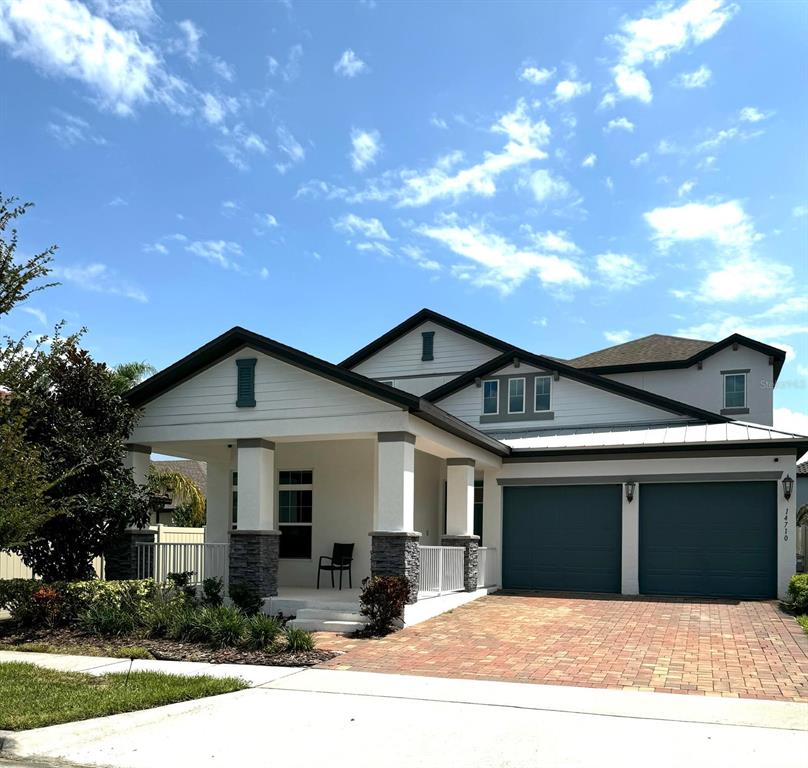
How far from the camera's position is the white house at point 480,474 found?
46.9 feet

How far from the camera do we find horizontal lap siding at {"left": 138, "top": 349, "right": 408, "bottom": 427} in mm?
14211

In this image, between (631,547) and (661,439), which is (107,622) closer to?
(631,547)

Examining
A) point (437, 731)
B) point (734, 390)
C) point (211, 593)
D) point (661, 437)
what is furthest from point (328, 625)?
point (734, 390)

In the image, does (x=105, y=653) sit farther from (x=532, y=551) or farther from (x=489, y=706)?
(x=532, y=551)

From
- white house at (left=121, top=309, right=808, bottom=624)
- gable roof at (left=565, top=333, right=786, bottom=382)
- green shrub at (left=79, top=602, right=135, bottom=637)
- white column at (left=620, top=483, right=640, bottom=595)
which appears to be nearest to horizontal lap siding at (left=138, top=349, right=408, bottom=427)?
white house at (left=121, top=309, right=808, bottom=624)

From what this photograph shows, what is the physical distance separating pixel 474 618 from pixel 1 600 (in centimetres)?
774

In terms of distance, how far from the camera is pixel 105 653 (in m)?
11.2

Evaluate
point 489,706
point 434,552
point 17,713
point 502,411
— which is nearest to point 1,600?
point 17,713

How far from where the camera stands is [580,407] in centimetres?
2108

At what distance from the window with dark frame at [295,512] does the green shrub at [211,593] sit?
155 inches

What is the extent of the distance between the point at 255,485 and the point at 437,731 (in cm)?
791

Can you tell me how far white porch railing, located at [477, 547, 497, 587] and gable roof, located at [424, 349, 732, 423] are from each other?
5137mm

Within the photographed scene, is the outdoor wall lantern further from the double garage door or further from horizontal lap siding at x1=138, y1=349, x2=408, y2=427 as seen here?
horizontal lap siding at x1=138, y1=349, x2=408, y2=427

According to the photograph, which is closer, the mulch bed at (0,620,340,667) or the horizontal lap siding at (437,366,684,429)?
the mulch bed at (0,620,340,667)
